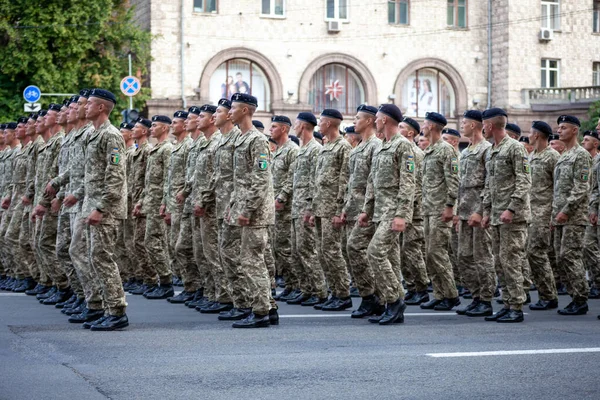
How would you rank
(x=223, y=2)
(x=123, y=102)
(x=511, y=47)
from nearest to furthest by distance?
(x=123, y=102) < (x=223, y=2) < (x=511, y=47)

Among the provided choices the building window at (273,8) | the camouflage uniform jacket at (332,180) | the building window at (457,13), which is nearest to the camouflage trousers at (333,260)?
the camouflage uniform jacket at (332,180)

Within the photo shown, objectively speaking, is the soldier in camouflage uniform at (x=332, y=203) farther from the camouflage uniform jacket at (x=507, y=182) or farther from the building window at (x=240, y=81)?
the building window at (x=240, y=81)

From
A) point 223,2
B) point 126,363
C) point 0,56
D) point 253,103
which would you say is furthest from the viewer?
point 223,2

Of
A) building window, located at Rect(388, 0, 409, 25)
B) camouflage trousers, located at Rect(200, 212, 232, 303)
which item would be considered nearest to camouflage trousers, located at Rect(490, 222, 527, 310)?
camouflage trousers, located at Rect(200, 212, 232, 303)

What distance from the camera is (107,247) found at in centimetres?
1045

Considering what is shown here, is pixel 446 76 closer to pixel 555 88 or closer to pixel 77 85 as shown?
pixel 555 88

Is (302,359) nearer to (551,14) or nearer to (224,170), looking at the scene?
(224,170)

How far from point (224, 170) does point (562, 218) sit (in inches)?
164

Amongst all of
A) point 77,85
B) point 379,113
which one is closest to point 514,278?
point 379,113

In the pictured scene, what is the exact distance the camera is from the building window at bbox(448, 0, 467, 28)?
44997 millimetres

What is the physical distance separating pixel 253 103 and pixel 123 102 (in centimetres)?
2761

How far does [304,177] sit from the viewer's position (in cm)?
1380

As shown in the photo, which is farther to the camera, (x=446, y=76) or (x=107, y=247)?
(x=446, y=76)

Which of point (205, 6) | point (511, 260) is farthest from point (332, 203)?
point (205, 6)
